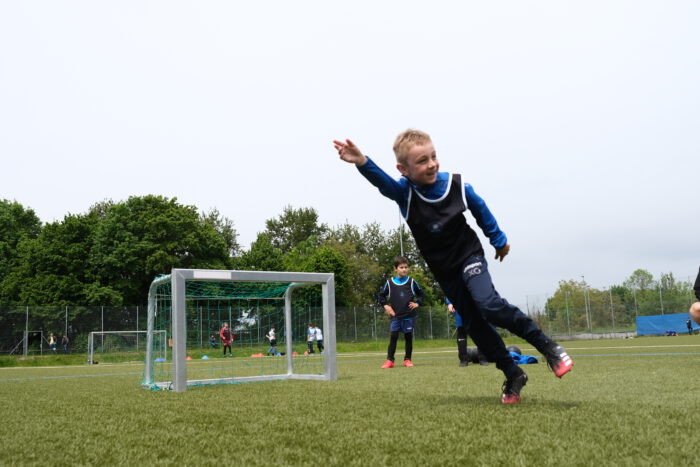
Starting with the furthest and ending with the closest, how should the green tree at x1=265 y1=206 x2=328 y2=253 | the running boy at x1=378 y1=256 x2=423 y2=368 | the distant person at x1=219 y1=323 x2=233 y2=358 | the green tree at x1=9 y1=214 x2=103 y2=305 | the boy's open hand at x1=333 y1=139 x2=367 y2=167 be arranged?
the green tree at x1=265 y1=206 x2=328 y2=253 → the green tree at x1=9 y1=214 x2=103 y2=305 → the distant person at x1=219 y1=323 x2=233 y2=358 → the running boy at x1=378 y1=256 x2=423 y2=368 → the boy's open hand at x1=333 y1=139 x2=367 y2=167

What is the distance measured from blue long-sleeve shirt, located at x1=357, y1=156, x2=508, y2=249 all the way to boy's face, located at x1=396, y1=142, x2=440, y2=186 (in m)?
0.08

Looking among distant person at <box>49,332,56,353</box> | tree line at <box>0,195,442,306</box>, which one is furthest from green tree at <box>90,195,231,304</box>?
distant person at <box>49,332,56,353</box>

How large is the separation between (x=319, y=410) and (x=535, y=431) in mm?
1642

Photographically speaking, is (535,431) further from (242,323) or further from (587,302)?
(587,302)

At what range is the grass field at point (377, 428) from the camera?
2551 millimetres

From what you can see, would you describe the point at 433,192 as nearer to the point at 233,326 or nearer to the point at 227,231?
the point at 233,326

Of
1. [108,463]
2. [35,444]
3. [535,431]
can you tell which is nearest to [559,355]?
[535,431]

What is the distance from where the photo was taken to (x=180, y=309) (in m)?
6.85

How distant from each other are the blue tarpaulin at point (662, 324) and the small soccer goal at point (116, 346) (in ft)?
101

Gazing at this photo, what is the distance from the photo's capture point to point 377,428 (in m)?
3.25

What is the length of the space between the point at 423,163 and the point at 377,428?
1.78 meters

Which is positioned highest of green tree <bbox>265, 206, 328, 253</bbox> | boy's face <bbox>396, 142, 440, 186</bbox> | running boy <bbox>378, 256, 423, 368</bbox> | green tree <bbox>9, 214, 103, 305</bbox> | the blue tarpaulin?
green tree <bbox>265, 206, 328, 253</bbox>

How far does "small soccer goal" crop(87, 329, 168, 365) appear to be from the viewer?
2728 centimetres

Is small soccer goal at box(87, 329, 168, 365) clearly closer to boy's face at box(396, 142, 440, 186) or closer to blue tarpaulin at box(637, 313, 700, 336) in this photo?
boy's face at box(396, 142, 440, 186)
